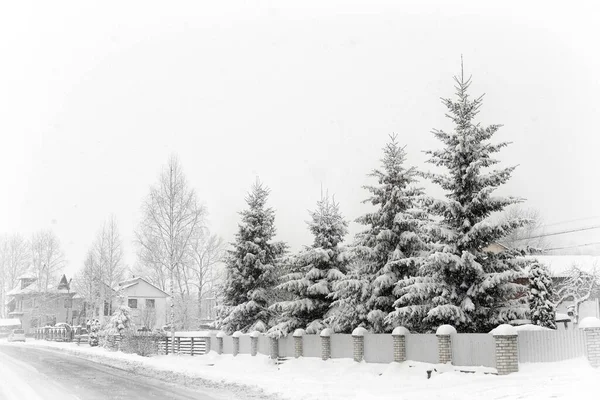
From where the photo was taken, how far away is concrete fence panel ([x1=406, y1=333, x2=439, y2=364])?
1773 cm

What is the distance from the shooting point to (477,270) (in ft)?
57.6

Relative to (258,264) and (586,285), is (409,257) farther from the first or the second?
(586,285)

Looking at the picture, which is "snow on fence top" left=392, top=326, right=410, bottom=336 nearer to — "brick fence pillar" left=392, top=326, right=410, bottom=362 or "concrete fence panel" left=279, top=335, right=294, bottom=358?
"brick fence pillar" left=392, top=326, right=410, bottom=362

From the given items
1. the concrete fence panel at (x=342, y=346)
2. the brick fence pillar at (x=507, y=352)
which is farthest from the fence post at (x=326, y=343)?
the brick fence pillar at (x=507, y=352)

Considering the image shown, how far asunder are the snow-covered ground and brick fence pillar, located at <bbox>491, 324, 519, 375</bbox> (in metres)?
0.25

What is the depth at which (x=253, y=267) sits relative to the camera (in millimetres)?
28656

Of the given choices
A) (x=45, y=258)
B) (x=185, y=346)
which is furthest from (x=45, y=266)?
(x=185, y=346)

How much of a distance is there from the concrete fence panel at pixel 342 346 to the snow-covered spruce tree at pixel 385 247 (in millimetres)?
761

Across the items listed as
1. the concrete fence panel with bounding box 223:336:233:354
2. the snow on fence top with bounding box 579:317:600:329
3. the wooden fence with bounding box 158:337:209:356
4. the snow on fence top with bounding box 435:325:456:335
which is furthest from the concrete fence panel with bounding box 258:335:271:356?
the snow on fence top with bounding box 579:317:600:329

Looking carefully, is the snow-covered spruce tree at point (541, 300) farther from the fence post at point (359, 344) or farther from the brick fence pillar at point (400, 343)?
the brick fence pillar at point (400, 343)

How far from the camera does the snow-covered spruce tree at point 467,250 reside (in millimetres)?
17578

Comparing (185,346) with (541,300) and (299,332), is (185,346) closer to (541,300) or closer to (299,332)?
(299,332)

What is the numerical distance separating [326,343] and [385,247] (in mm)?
4502

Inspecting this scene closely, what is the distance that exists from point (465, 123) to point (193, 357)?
19983 mm
